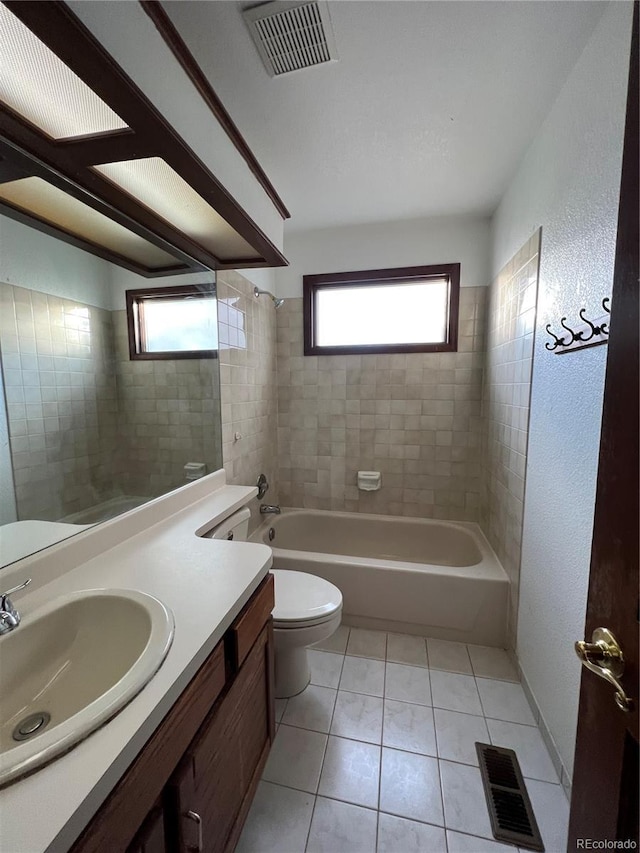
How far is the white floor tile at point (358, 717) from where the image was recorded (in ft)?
4.37

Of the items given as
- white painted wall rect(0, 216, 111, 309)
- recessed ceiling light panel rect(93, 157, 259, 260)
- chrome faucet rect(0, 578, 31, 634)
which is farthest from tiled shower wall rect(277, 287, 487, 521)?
chrome faucet rect(0, 578, 31, 634)

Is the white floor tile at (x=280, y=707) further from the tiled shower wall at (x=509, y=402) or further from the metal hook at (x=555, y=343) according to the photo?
the metal hook at (x=555, y=343)

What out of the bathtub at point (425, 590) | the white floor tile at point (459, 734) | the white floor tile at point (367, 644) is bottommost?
the white floor tile at point (367, 644)

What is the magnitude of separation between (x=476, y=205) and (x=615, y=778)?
8.37ft

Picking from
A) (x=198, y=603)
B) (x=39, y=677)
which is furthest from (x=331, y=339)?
(x=39, y=677)

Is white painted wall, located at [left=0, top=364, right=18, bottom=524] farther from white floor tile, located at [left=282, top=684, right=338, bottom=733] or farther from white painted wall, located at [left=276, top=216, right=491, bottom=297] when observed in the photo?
white painted wall, located at [left=276, top=216, right=491, bottom=297]

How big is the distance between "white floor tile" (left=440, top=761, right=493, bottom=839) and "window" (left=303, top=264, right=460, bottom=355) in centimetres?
218

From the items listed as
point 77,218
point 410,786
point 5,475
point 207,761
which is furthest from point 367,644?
point 77,218

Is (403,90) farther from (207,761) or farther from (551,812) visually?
(551,812)

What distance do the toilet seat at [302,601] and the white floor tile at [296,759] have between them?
1.35 ft

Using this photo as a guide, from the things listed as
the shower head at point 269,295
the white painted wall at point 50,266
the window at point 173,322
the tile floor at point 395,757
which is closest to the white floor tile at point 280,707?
the tile floor at point 395,757

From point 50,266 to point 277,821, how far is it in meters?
1.87

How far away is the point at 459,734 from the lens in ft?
4.38

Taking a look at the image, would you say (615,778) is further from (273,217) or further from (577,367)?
(273,217)
